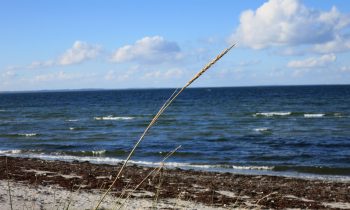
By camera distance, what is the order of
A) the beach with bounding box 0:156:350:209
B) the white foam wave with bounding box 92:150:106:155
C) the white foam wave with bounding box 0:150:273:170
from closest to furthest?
the beach with bounding box 0:156:350:209
the white foam wave with bounding box 0:150:273:170
the white foam wave with bounding box 92:150:106:155

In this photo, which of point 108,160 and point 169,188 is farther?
point 108,160

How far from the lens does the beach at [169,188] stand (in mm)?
10195

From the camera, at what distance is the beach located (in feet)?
33.4

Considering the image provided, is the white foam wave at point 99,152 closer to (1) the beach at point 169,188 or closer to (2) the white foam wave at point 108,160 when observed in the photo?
(2) the white foam wave at point 108,160

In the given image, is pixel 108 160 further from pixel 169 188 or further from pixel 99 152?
pixel 169 188

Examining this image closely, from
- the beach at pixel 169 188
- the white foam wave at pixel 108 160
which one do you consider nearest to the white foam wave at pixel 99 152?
the white foam wave at pixel 108 160

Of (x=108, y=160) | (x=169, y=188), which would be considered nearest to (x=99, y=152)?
(x=108, y=160)

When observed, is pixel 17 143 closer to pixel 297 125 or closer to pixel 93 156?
pixel 93 156

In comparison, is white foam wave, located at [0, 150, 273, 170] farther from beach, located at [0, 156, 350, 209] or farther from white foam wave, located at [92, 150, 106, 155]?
beach, located at [0, 156, 350, 209]

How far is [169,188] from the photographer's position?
12.6m

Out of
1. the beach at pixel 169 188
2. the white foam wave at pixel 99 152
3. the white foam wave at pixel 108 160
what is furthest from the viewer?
the white foam wave at pixel 99 152

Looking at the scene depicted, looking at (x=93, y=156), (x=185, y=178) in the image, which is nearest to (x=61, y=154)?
(x=93, y=156)

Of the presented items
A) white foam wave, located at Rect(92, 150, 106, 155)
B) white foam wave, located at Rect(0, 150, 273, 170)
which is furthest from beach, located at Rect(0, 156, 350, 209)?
white foam wave, located at Rect(92, 150, 106, 155)

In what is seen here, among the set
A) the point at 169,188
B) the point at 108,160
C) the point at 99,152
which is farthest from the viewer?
the point at 99,152
